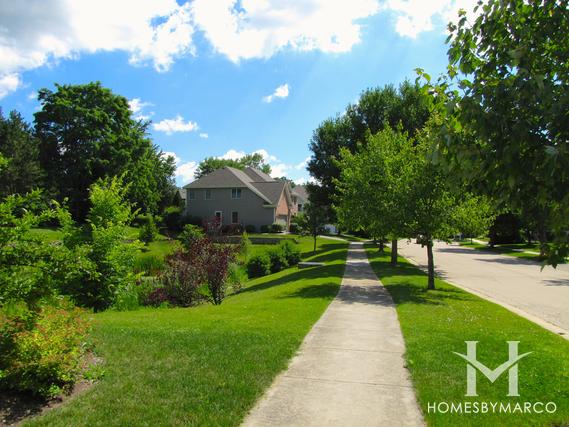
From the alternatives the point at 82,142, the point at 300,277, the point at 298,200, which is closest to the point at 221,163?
the point at 298,200

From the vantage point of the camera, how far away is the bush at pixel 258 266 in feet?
78.2

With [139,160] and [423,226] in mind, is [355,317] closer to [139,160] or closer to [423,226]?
[423,226]

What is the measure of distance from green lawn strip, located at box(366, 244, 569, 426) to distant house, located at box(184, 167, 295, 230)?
133 ft

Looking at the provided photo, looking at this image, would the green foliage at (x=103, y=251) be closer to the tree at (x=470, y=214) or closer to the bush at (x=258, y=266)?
the tree at (x=470, y=214)

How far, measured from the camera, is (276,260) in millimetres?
25203

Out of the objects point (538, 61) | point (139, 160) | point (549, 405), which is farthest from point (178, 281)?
point (139, 160)

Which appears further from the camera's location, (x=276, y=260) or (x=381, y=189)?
(x=276, y=260)

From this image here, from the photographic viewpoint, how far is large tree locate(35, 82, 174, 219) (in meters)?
43.4

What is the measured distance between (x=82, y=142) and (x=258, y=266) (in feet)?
96.6

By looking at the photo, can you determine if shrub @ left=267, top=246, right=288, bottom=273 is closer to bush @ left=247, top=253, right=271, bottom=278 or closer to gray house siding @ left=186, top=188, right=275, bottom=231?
bush @ left=247, top=253, right=271, bottom=278

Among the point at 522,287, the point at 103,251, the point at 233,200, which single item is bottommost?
the point at 522,287
